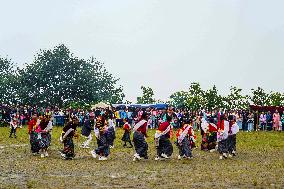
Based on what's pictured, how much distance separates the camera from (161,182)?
1470 centimetres

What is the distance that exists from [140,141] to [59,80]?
59.2m

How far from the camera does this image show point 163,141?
71.4ft

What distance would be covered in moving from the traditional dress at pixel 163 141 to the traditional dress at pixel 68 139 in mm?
3464

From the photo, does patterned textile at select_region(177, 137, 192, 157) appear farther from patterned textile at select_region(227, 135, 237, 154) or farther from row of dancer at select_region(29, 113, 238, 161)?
patterned textile at select_region(227, 135, 237, 154)

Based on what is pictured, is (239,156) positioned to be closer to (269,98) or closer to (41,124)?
(41,124)

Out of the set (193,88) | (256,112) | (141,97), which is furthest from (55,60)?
(256,112)

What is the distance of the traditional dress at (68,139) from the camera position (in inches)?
862

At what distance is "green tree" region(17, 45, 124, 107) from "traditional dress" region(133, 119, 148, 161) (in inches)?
2229

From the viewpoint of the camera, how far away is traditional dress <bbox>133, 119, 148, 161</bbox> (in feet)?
69.8

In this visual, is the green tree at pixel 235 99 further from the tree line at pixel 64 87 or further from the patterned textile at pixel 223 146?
the patterned textile at pixel 223 146

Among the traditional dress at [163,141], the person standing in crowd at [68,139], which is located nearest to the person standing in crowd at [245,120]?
the traditional dress at [163,141]

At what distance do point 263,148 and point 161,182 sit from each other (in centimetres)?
1421

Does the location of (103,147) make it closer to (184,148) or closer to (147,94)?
(184,148)

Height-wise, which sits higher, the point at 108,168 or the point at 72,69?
the point at 72,69
